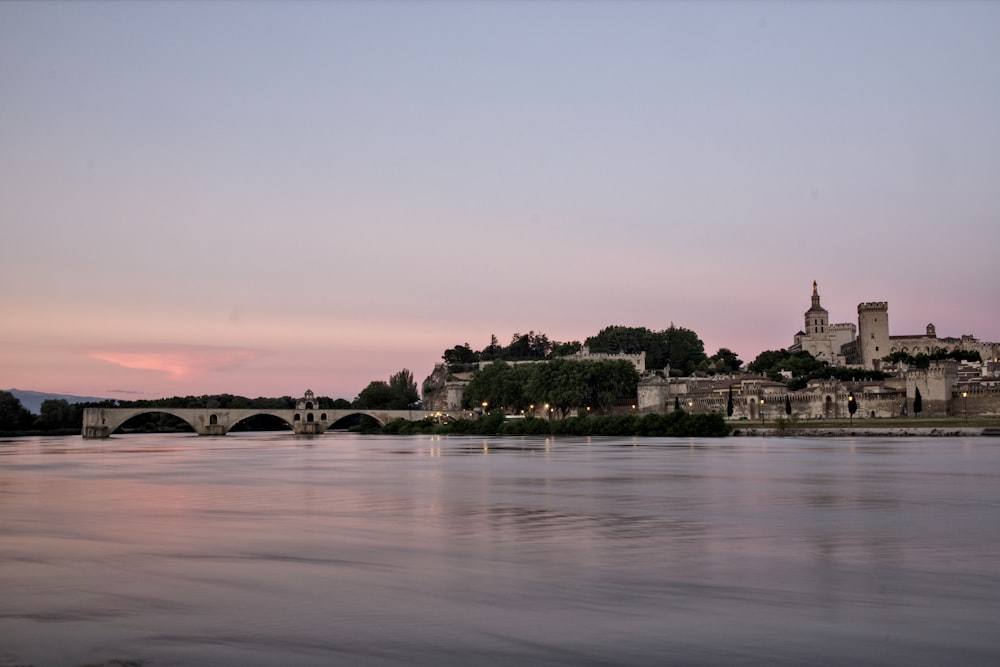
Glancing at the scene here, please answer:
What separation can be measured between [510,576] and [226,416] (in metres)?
98.6

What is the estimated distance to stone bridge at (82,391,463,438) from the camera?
90.4 metres

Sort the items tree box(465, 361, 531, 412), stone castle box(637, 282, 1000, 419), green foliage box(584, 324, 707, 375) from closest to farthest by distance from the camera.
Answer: stone castle box(637, 282, 1000, 419), tree box(465, 361, 531, 412), green foliage box(584, 324, 707, 375)

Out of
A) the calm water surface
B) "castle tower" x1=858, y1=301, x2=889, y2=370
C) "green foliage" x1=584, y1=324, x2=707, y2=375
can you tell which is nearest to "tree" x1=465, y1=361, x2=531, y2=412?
"green foliage" x1=584, y1=324, x2=707, y2=375

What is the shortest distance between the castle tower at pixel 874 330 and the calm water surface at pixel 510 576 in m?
107

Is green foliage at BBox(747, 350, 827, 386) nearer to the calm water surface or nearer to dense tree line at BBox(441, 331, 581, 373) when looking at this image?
dense tree line at BBox(441, 331, 581, 373)

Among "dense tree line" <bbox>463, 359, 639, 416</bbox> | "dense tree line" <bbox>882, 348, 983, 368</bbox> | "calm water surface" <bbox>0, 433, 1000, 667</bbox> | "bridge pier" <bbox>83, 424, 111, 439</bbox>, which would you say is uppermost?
"dense tree line" <bbox>882, 348, 983, 368</bbox>

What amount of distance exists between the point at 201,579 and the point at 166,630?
8.34ft

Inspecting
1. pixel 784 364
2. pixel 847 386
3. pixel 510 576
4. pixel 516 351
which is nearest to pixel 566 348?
pixel 516 351

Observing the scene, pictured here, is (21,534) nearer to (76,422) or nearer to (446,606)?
(446,606)

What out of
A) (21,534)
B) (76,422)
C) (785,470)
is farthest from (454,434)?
(21,534)

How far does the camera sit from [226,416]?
10475 cm

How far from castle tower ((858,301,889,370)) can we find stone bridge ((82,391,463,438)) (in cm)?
5372

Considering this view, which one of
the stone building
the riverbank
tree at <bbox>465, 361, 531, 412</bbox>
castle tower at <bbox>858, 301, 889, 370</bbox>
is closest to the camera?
the riverbank

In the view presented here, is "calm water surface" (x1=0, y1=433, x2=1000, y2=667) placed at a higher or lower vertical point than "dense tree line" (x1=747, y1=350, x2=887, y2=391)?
lower
